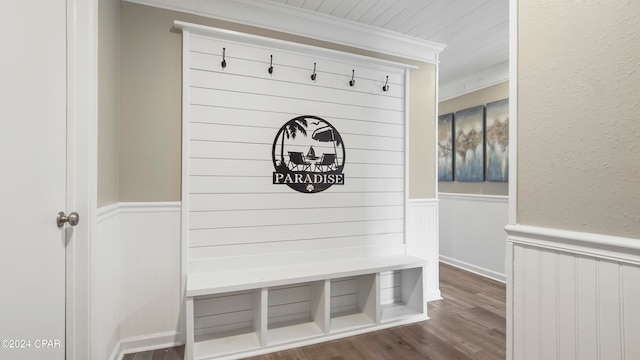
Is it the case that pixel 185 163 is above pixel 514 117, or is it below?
below

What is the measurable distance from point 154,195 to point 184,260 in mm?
503

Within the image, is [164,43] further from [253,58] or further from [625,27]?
[625,27]

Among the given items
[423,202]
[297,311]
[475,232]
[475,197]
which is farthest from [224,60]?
[475,232]

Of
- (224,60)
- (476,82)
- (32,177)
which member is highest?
(476,82)

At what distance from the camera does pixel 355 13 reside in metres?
2.40

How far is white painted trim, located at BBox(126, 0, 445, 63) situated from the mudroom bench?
6.16 ft

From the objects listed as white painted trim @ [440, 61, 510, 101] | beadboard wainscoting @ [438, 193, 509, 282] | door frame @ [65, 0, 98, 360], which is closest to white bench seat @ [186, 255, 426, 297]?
door frame @ [65, 0, 98, 360]

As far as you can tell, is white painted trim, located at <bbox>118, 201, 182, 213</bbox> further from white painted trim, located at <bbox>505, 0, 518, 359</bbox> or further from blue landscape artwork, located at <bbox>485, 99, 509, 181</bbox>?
blue landscape artwork, located at <bbox>485, 99, 509, 181</bbox>

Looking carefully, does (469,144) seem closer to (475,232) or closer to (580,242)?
(475,232)

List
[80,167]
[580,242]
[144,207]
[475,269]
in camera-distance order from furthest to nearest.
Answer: [475,269]
[144,207]
[80,167]
[580,242]

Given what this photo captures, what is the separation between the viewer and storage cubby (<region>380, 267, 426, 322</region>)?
2.56 metres

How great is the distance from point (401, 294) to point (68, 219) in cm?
259

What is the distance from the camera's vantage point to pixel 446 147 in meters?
4.27

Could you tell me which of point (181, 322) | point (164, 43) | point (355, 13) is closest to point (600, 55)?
point (355, 13)
